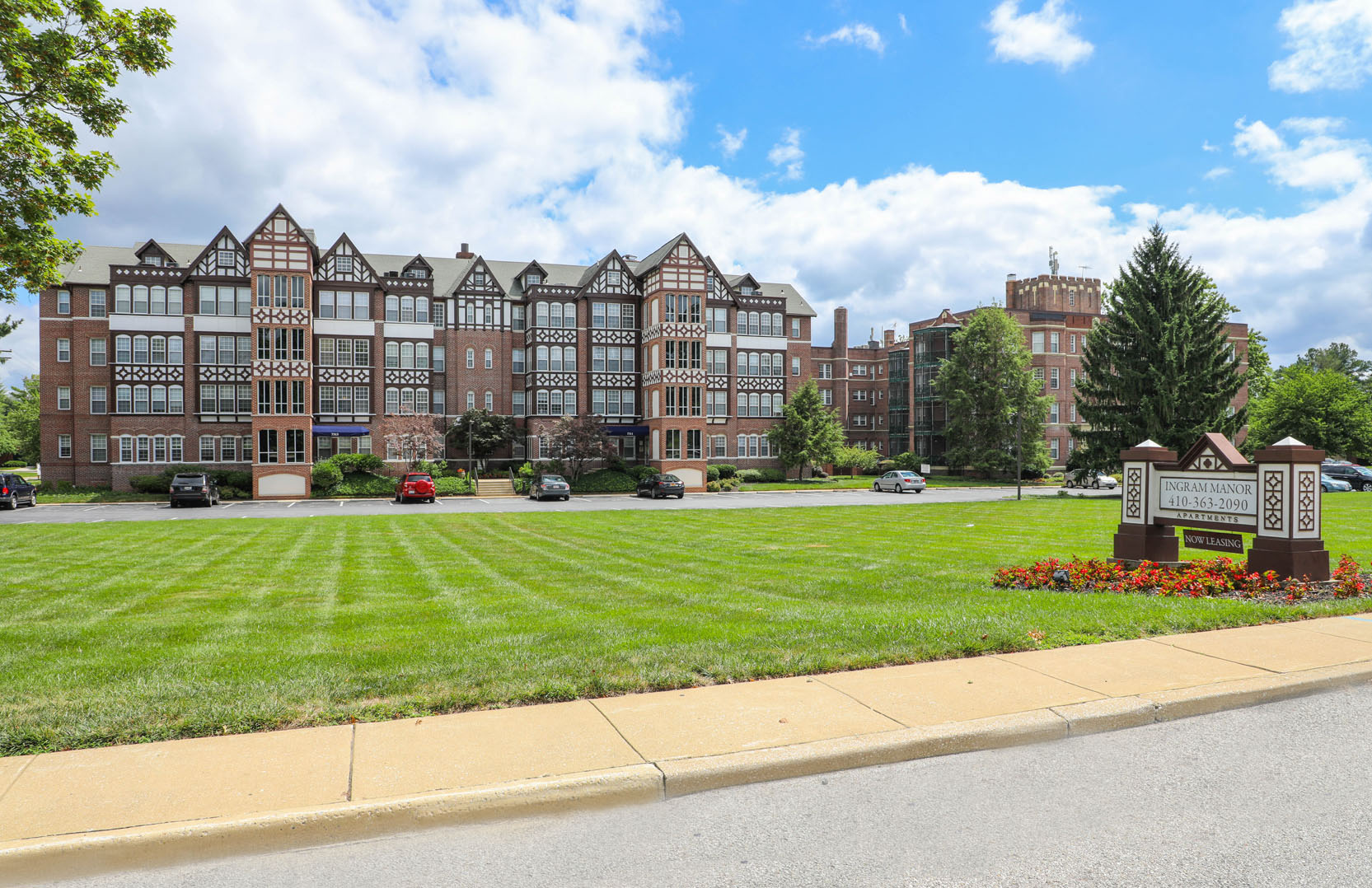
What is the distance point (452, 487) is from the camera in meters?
47.6

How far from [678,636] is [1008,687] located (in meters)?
2.94

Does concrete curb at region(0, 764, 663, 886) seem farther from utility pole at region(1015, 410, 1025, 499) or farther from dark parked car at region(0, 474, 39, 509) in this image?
dark parked car at region(0, 474, 39, 509)

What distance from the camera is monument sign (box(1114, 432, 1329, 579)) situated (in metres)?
10.7

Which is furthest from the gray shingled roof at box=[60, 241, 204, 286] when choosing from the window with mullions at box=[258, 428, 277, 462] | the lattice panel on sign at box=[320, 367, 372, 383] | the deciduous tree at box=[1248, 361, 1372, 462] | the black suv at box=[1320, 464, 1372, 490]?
the deciduous tree at box=[1248, 361, 1372, 462]

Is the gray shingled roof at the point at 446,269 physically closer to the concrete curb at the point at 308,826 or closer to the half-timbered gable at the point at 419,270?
the half-timbered gable at the point at 419,270

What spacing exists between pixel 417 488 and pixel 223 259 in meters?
23.0

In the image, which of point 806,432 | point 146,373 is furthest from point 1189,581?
point 146,373

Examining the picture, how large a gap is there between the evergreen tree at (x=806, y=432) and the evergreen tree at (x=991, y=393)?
34.9ft

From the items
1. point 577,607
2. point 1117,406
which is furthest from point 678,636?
point 1117,406

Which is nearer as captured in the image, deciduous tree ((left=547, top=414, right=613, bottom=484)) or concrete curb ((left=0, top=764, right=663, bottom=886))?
concrete curb ((left=0, top=764, right=663, bottom=886))

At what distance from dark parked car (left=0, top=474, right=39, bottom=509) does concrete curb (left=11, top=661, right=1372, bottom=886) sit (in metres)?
41.6

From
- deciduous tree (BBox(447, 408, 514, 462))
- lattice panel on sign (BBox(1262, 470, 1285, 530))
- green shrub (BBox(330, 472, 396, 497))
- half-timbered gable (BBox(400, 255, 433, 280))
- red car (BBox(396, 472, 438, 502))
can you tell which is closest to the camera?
lattice panel on sign (BBox(1262, 470, 1285, 530))

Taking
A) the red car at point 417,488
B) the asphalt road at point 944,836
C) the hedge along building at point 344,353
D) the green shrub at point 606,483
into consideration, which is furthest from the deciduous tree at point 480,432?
the asphalt road at point 944,836

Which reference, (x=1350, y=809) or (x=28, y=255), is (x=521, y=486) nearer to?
(x=28, y=255)
